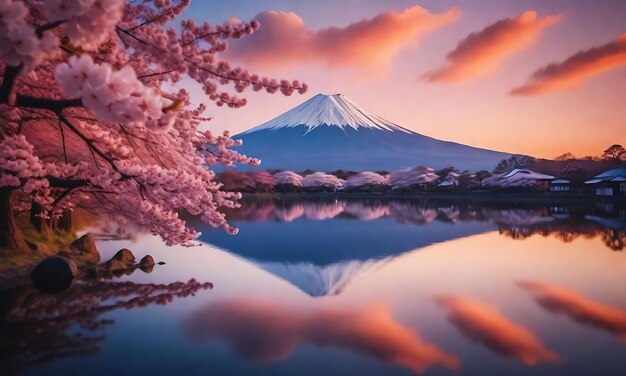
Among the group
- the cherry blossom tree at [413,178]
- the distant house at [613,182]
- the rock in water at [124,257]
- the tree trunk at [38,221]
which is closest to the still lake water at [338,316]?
the rock in water at [124,257]

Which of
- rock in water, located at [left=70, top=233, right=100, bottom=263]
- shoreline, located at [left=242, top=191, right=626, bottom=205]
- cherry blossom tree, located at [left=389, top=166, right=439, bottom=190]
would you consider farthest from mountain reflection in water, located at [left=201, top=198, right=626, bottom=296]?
cherry blossom tree, located at [left=389, top=166, right=439, bottom=190]

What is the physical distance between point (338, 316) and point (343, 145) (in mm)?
94921

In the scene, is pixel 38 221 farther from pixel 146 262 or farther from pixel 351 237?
pixel 351 237

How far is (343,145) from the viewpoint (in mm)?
99250

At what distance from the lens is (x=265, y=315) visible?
5.43 meters

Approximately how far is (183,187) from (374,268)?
5697 mm

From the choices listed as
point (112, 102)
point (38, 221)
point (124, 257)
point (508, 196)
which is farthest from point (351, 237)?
point (508, 196)

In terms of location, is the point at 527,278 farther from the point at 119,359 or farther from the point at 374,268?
the point at 119,359

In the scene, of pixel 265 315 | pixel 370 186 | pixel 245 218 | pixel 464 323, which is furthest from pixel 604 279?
pixel 370 186

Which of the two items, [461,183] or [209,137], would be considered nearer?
[209,137]

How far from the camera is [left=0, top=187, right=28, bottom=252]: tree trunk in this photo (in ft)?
20.6

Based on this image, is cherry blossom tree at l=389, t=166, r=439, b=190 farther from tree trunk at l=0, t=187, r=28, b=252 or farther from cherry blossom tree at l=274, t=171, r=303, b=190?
tree trunk at l=0, t=187, r=28, b=252

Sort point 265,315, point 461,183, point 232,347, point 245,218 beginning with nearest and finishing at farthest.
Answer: point 232,347 < point 265,315 < point 245,218 < point 461,183

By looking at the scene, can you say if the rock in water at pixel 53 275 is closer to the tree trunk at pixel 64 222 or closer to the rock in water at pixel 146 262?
the rock in water at pixel 146 262
